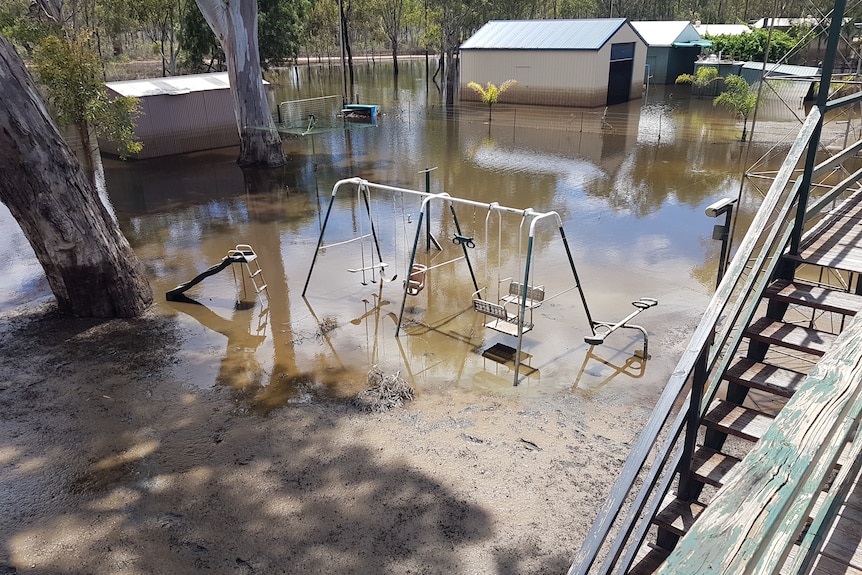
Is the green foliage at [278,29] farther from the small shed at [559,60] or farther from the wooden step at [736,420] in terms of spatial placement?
the wooden step at [736,420]

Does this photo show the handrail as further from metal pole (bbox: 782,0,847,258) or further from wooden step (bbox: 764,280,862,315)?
metal pole (bbox: 782,0,847,258)

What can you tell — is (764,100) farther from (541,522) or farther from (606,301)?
(541,522)

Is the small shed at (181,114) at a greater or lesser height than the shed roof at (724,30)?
lesser

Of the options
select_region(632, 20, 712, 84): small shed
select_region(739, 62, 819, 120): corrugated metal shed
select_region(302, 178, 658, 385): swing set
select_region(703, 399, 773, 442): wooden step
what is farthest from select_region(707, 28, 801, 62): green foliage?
select_region(703, 399, 773, 442): wooden step

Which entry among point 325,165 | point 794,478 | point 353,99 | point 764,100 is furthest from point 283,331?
point 353,99

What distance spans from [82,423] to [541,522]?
17.5 feet

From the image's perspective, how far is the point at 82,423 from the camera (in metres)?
7.30

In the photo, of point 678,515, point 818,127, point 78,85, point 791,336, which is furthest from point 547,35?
point 678,515

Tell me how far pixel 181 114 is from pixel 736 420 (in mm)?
22873

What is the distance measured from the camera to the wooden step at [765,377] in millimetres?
3740

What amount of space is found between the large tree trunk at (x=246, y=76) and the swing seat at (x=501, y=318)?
47.0 ft

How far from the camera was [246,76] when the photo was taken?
64.5 ft

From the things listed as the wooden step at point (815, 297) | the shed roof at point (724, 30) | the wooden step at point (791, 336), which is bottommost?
the wooden step at point (791, 336)

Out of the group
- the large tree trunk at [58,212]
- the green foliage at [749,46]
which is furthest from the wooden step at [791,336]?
the green foliage at [749,46]
